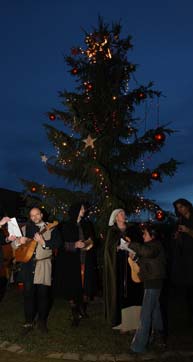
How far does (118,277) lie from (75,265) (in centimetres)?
80

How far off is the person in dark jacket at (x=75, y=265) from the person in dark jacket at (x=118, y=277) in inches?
21.5

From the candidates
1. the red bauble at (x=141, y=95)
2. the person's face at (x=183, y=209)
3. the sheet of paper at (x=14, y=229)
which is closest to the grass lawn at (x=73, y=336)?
the sheet of paper at (x=14, y=229)

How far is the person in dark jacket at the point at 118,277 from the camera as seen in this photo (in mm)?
8020

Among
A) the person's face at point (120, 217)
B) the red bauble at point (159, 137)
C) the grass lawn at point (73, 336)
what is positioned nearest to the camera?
the grass lawn at point (73, 336)

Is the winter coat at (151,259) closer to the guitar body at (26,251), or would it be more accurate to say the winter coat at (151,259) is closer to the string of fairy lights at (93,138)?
the guitar body at (26,251)

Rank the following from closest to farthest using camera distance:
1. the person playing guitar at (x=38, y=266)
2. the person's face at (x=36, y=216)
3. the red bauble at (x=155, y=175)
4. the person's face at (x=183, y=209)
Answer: the person playing guitar at (x=38, y=266), the person's face at (x=36, y=216), the person's face at (x=183, y=209), the red bauble at (x=155, y=175)

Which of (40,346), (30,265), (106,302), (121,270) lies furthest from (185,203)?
(40,346)

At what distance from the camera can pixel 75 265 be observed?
27.3 ft

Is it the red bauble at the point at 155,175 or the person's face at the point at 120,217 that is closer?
the person's face at the point at 120,217

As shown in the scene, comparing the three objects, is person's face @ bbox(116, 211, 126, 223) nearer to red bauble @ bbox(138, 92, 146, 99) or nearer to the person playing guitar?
the person playing guitar

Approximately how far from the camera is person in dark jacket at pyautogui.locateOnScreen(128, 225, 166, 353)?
251 inches

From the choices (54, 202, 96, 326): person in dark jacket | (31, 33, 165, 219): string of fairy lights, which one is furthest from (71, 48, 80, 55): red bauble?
(54, 202, 96, 326): person in dark jacket

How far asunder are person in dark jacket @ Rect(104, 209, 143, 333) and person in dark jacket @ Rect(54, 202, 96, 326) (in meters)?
0.55

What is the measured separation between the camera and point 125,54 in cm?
1196
